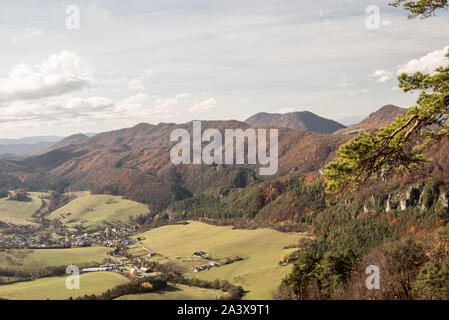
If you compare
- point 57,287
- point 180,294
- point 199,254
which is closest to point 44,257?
point 57,287

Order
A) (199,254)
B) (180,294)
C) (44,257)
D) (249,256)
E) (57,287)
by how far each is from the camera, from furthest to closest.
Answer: (44,257) → (199,254) → (249,256) → (57,287) → (180,294)

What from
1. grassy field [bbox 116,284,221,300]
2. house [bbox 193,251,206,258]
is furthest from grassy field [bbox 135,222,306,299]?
grassy field [bbox 116,284,221,300]

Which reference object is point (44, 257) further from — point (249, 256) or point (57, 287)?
point (249, 256)

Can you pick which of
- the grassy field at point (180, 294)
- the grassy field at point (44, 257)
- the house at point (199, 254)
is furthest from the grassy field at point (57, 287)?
the house at point (199, 254)

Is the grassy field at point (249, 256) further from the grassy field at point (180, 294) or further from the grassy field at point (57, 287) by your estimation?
the grassy field at point (57, 287)

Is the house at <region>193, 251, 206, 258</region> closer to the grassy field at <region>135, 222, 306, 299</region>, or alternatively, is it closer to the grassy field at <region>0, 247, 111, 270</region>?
the grassy field at <region>135, 222, 306, 299</region>
